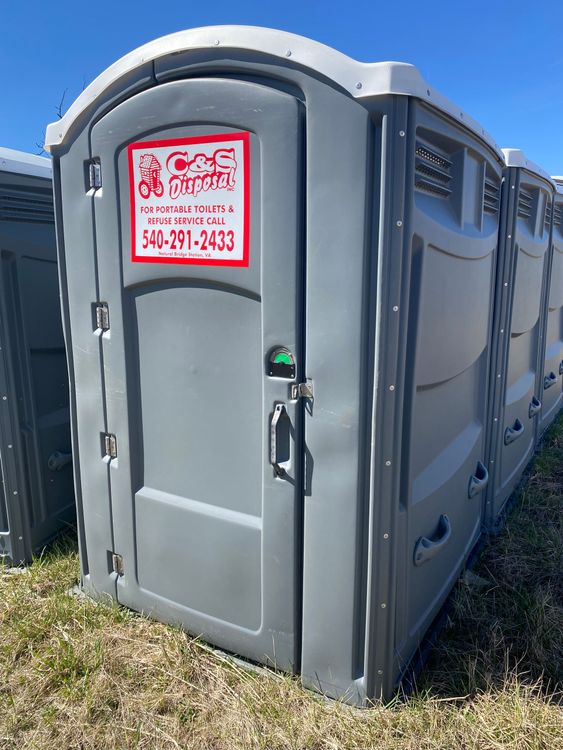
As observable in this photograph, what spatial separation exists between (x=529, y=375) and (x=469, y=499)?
5.17 feet

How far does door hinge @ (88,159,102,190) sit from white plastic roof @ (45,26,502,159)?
322 mm

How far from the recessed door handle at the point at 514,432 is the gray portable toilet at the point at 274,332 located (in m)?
1.06

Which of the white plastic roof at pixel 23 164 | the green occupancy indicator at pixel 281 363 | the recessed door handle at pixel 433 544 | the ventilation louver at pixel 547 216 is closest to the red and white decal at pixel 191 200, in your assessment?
the green occupancy indicator at pixel 281 363

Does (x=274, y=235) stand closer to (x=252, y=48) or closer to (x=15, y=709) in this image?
(x=252, y=48)

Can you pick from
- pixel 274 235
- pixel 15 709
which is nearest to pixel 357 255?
pixel 274 235

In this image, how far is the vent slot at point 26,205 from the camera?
104 inches

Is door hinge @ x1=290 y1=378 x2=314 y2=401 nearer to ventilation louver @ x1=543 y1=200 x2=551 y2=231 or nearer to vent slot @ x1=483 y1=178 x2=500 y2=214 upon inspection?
vent slot @ x1=483 y1=178 x2=500 y2=214

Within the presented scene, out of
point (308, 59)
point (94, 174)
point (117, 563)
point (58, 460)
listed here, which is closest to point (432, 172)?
point (308, 59)

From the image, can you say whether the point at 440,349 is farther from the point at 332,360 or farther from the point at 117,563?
the point at 117,563

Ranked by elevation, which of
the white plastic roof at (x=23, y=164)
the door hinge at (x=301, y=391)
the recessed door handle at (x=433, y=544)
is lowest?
the recessed door handle at (x=433, y=544)

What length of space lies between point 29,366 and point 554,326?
4043 mm

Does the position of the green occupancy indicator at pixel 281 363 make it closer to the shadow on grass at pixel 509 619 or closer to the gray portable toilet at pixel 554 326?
the shadow on grass at pixel 509 619

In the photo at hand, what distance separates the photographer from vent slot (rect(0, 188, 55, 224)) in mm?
2633

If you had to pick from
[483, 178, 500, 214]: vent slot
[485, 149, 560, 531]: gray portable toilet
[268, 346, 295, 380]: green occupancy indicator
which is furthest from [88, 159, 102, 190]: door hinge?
[485, 149, 560, 531]: gray portable toilet
